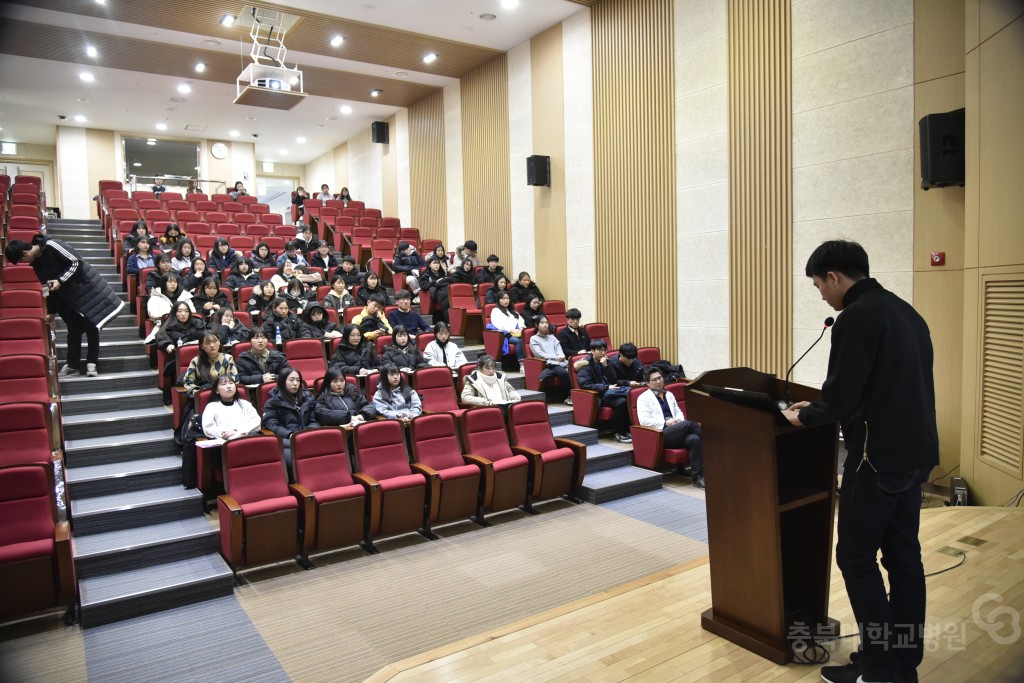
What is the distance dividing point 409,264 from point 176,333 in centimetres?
322

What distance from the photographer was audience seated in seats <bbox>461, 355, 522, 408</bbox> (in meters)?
4.39

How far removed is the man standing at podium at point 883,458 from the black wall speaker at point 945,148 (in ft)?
8.81

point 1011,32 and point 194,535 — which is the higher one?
point 1011,32

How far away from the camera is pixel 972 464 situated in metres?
3.49

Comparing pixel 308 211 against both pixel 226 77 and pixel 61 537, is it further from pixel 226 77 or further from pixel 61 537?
pixel 61 537

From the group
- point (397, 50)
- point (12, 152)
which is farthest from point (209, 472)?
point (12, 152)

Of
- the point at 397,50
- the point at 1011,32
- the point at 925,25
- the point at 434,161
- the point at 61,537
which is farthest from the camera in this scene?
the point at 434,161

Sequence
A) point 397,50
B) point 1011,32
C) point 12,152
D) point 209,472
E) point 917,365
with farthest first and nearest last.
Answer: point 12,152 → point 397,50 → point 209,472 → point 1011,32 → point 917,365

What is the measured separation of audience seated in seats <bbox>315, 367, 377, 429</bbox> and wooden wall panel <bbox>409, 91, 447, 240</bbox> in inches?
198

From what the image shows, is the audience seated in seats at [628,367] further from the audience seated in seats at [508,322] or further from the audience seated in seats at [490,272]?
the audience seated in seats at [490,272]

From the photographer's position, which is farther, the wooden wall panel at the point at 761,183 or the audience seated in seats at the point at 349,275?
the audience seated in seats at the point at 349,275

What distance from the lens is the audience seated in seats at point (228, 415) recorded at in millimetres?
3457

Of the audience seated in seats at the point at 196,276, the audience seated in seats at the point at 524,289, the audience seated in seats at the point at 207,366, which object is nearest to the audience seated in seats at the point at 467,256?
the audience seated in seats at the point at 524,289

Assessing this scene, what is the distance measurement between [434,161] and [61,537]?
7116 mm
